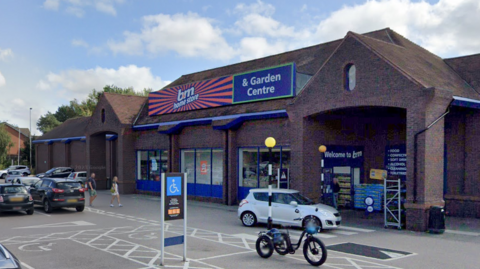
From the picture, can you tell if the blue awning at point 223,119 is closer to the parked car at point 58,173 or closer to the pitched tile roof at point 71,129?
the parked car at point 58,173

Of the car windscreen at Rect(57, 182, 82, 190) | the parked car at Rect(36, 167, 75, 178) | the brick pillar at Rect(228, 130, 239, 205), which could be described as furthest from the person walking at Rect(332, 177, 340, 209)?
the parked car at Rect(36, 167, 75, 178)

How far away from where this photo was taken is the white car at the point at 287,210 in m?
14.8

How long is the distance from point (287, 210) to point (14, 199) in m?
11.7

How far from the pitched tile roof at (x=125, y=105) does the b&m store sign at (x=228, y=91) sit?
66.9 inches

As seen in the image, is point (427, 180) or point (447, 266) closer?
point (447, 266)

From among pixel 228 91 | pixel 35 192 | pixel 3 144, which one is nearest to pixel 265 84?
pixel 228 91

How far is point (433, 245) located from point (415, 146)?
3785 millimetres

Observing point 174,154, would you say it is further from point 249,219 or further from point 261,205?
point 261,205

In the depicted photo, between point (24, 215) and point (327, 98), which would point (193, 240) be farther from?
point (24, 215)

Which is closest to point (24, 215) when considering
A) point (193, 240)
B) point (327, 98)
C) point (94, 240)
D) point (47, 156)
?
point (94, 240)

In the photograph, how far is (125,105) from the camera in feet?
104

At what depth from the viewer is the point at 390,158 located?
2052cm

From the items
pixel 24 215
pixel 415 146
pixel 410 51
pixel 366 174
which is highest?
pixel 410 51

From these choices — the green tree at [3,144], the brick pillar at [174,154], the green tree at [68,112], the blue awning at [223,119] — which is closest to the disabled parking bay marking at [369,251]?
the blue awning at [223,119]
